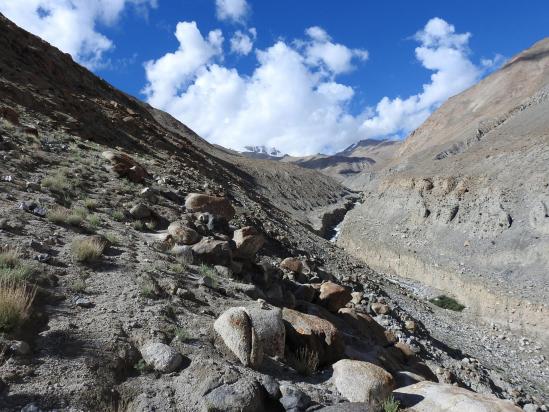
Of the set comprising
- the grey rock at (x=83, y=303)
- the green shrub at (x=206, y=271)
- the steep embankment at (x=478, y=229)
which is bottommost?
the grey rock at (x=83, y=303)

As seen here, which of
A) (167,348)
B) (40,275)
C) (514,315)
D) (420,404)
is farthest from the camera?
(514,315)

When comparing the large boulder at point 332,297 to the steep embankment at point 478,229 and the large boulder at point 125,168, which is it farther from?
the steep embankment at point 478,229

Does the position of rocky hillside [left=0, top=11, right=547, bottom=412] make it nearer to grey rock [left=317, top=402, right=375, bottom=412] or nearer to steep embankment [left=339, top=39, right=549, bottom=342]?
grey rock [left=317, top=402, right=375, bottom=412]

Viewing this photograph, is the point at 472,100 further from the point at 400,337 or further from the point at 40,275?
the point at 40,275

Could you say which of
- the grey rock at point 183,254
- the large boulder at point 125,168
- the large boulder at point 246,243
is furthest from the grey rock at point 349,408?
the large boulder at point 125,168

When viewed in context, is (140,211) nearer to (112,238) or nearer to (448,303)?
(112,238)

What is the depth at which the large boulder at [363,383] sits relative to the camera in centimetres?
514

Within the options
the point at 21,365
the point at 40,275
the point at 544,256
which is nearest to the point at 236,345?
the point at 21,365

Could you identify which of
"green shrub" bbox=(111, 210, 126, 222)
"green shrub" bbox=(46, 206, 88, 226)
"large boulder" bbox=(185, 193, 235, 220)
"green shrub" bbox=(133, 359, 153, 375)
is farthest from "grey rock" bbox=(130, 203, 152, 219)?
"green shrub" bbox=(133, 359, 153, 375)

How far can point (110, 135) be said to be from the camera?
65.3 feet

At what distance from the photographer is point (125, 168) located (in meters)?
13.1

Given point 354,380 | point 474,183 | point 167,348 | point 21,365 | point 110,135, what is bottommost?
point 21,365

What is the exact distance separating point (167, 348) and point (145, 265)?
104 inches

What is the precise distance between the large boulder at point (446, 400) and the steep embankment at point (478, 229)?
1568cm
